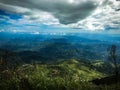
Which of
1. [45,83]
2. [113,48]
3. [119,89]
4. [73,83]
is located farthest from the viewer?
[113,48]

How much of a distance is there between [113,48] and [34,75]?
6251 centimetres

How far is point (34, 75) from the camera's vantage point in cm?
2319

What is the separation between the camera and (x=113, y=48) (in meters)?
80.4

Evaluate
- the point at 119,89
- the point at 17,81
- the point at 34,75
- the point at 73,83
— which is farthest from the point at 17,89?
the point at 119,89

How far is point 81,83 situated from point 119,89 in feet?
21.0

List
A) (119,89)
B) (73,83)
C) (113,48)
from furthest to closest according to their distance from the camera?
(113,48)
(119,89)
(73,83)

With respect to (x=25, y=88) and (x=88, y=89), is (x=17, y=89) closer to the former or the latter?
(x=25, y=88)

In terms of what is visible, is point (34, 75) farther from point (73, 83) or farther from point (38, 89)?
point (73, 83)

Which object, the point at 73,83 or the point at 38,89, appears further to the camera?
the point at 73,83

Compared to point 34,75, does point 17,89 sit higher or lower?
lower

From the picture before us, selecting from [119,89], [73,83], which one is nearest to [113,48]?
[119,89]

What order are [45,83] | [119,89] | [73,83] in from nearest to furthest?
[45,83], [73,83], [119,89]

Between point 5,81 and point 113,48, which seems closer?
point 5,81

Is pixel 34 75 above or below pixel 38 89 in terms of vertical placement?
above
